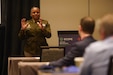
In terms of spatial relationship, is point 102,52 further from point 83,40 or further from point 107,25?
point 83,40

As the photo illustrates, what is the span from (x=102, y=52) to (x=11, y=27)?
401 cm

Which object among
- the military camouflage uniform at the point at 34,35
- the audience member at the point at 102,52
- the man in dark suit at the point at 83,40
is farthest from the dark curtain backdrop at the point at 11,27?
the audience member at the point at 102,52

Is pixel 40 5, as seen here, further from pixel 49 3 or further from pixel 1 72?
pixel 1 72

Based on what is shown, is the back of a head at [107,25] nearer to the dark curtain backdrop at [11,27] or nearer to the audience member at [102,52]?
the audience member at [102,52]

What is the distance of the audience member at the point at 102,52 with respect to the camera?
1.94 m

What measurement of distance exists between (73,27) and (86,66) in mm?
4178

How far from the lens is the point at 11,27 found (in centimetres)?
575

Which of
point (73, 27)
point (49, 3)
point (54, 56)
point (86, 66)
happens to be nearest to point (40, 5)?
point (49, 3)

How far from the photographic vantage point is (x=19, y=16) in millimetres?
5773

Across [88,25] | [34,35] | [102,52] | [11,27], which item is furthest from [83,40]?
[11,27]

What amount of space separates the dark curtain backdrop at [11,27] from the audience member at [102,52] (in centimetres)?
389

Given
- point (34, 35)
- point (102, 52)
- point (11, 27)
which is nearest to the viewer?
point (102, 52)

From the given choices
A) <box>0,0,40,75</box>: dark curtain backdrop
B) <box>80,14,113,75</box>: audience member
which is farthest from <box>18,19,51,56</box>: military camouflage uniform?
<box>80,14,113,75</box>: audience member

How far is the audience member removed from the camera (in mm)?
1942
